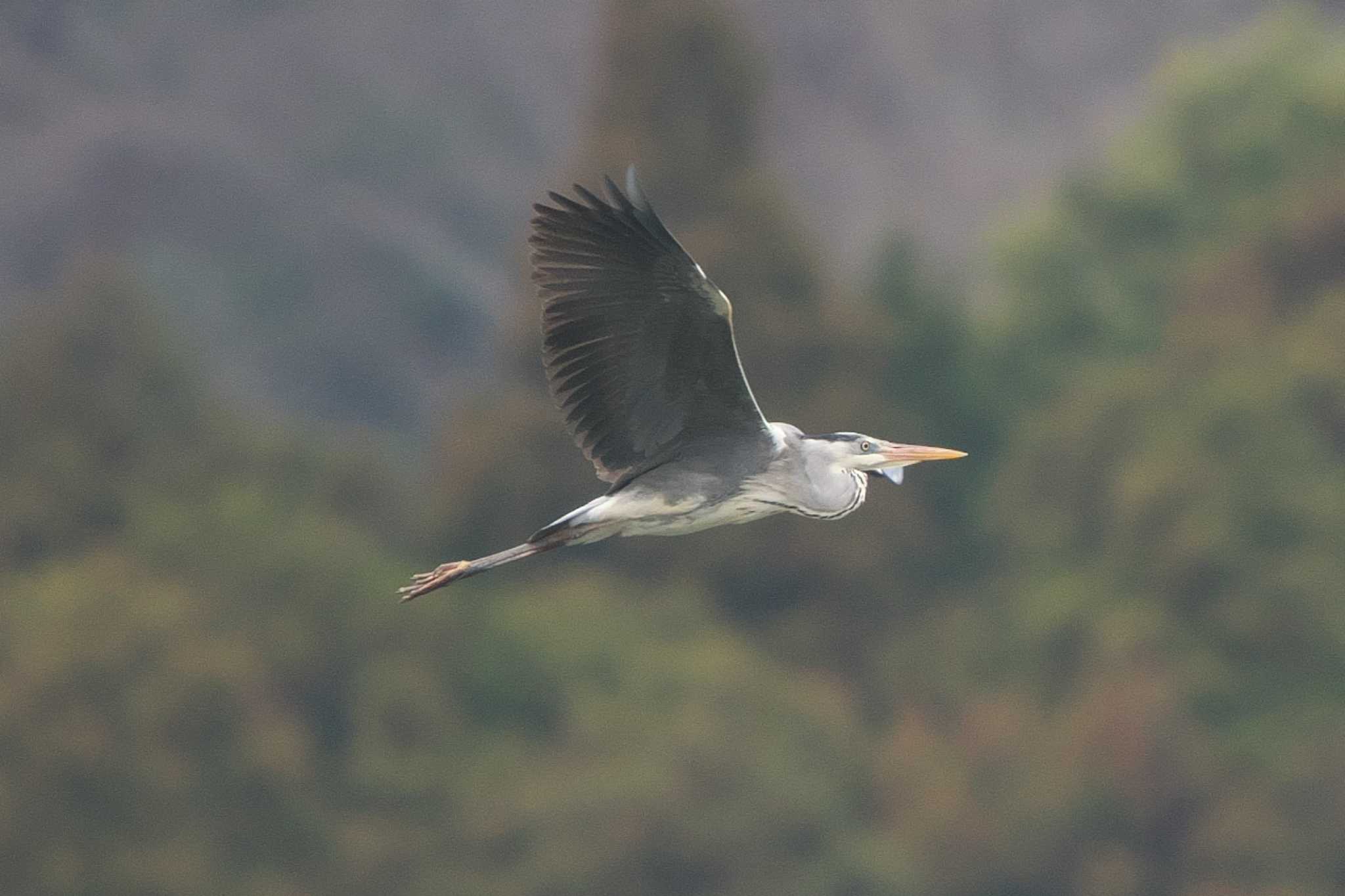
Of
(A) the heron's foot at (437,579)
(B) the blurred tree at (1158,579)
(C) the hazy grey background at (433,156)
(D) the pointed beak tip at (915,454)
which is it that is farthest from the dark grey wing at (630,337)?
(C) the hazy grey background at (433,156)

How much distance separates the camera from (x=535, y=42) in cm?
5972

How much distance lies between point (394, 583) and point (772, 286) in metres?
7.71

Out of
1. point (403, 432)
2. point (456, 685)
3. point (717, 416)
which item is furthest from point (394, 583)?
point (717, 416)

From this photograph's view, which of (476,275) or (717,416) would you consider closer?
(717,416)

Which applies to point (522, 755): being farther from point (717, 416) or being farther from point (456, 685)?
point (717, 416)

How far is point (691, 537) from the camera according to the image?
4619 centimetres

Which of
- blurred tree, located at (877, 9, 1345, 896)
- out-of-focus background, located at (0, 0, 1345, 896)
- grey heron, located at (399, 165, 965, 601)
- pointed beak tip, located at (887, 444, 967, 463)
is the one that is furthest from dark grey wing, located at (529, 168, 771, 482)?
blurred tree, located at (877, 9, 1345, 896)

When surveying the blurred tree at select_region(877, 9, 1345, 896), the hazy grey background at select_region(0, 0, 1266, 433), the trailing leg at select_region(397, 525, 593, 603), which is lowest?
the trailing leg at select_region(397, 525, 593, 603)

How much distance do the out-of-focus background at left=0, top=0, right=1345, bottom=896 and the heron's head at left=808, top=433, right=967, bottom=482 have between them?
58.5 feet

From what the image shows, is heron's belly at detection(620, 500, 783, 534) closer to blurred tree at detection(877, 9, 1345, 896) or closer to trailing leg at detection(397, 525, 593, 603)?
trailing leg at detection(397, 525, 593, 603)

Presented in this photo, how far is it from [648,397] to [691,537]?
35.0 meters

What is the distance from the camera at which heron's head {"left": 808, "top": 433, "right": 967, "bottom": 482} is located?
39.0 ft

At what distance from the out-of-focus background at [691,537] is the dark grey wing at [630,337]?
18257 mm

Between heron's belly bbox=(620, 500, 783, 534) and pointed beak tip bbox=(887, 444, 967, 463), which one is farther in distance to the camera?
pointed beak tip bbox=(887, 444, 967, 463)
